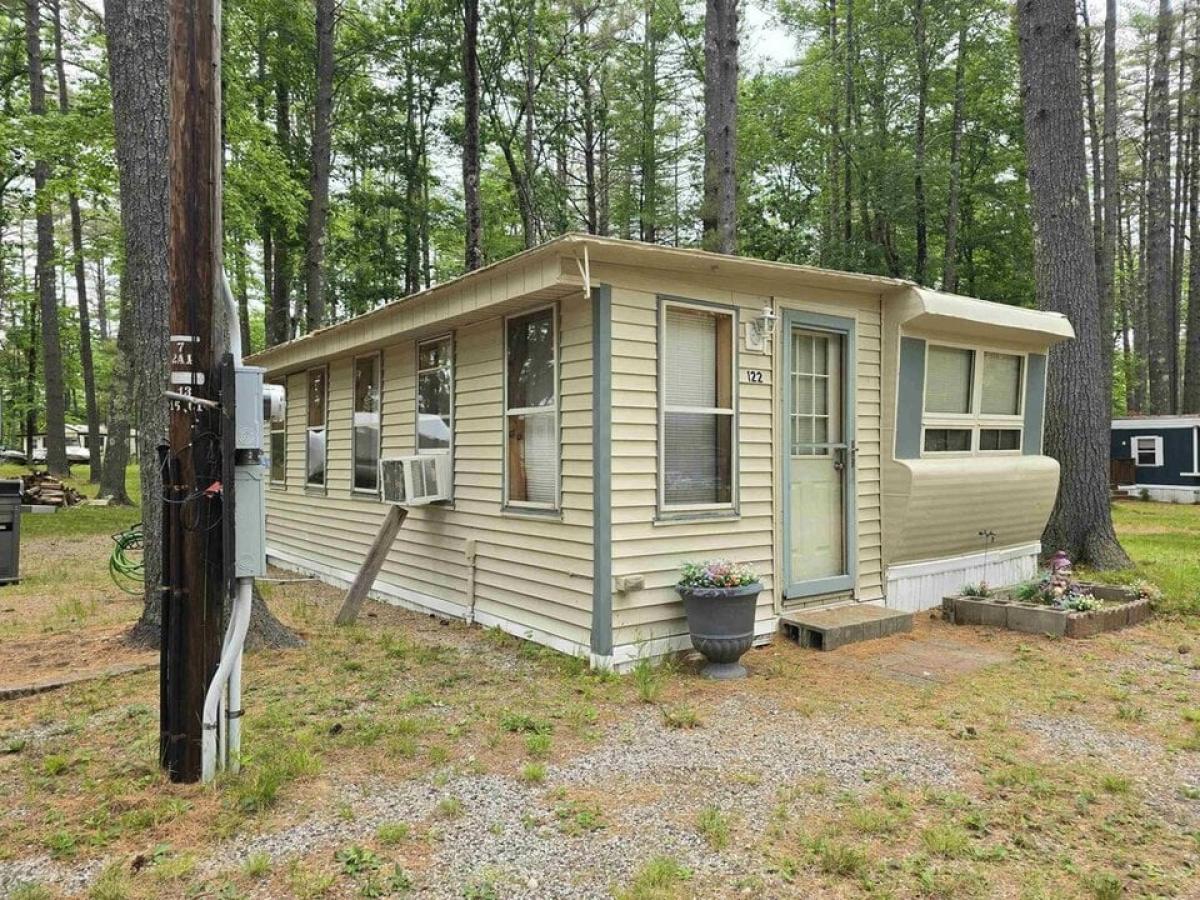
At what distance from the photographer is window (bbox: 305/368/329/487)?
8.84 meters

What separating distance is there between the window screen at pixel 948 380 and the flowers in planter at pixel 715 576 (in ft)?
8.66

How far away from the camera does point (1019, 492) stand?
698 cm

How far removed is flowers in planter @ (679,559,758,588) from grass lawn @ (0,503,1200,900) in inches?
22.8

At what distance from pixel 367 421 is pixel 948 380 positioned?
18.0 ft

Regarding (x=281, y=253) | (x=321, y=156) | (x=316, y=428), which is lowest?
(x=316, y=428)

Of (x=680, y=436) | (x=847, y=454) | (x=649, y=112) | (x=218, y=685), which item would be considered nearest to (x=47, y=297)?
(x=649, y=112)

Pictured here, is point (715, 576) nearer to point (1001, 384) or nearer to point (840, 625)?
point (840, 625)

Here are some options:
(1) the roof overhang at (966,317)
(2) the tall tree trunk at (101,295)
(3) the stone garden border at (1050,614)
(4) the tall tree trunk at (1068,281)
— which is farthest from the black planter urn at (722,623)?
(2) the tall tree trunk at (101,295)

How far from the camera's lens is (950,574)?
6.81 metres

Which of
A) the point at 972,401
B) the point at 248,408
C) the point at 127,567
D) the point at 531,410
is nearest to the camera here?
the point at 248,408

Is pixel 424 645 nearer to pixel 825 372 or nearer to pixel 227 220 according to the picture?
pixel 825 372

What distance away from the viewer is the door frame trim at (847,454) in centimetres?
565

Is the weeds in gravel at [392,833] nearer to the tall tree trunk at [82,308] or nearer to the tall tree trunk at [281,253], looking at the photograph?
the tall tree trunk at [281,253]

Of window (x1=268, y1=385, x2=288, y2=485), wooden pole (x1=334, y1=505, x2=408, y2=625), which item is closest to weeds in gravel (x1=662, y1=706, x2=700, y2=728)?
wooden pole (x1=334, y1=505, x2=408, y2=625)
